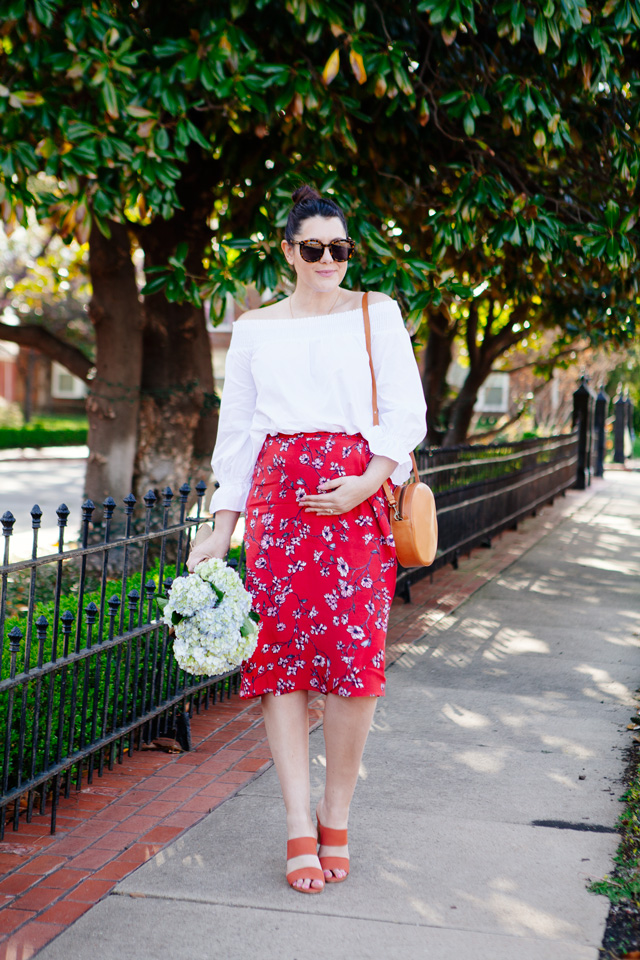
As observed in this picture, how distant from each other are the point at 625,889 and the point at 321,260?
2104mm

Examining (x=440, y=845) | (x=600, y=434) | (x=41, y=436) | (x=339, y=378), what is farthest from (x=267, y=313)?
(x=41, y=436)

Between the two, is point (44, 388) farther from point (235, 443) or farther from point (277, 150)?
point (235, 443)

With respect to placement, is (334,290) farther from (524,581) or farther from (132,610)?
(524,581)

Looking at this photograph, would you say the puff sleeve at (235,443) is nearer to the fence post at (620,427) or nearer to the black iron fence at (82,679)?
the black iron fence at (82,679)

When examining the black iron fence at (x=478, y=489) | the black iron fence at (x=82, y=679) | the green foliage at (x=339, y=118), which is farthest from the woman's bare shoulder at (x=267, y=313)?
the black iron fence at (x=478, y=489)

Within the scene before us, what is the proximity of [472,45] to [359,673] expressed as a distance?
5159 mm

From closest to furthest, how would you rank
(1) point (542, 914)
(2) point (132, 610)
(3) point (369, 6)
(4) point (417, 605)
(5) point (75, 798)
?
(1) point (542, 914) < (5) point (75, 798) < (2) point (132, 610) < (3) point (369, 6) < (4) point (417, 605)

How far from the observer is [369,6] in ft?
20.0

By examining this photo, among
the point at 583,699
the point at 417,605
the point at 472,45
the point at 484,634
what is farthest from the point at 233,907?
the point at 472,45

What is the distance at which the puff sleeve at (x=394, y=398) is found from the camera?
9.81 ft

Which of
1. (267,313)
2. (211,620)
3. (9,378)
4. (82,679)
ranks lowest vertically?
(82,679)

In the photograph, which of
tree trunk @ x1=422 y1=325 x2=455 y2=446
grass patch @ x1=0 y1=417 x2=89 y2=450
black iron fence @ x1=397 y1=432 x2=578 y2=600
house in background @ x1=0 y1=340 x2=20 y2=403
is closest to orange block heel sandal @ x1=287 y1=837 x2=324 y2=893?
black iron fence @ x1=397 y1=432 x2=578 y2=600

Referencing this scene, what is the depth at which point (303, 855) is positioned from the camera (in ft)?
9.81

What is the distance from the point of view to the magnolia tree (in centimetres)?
539
